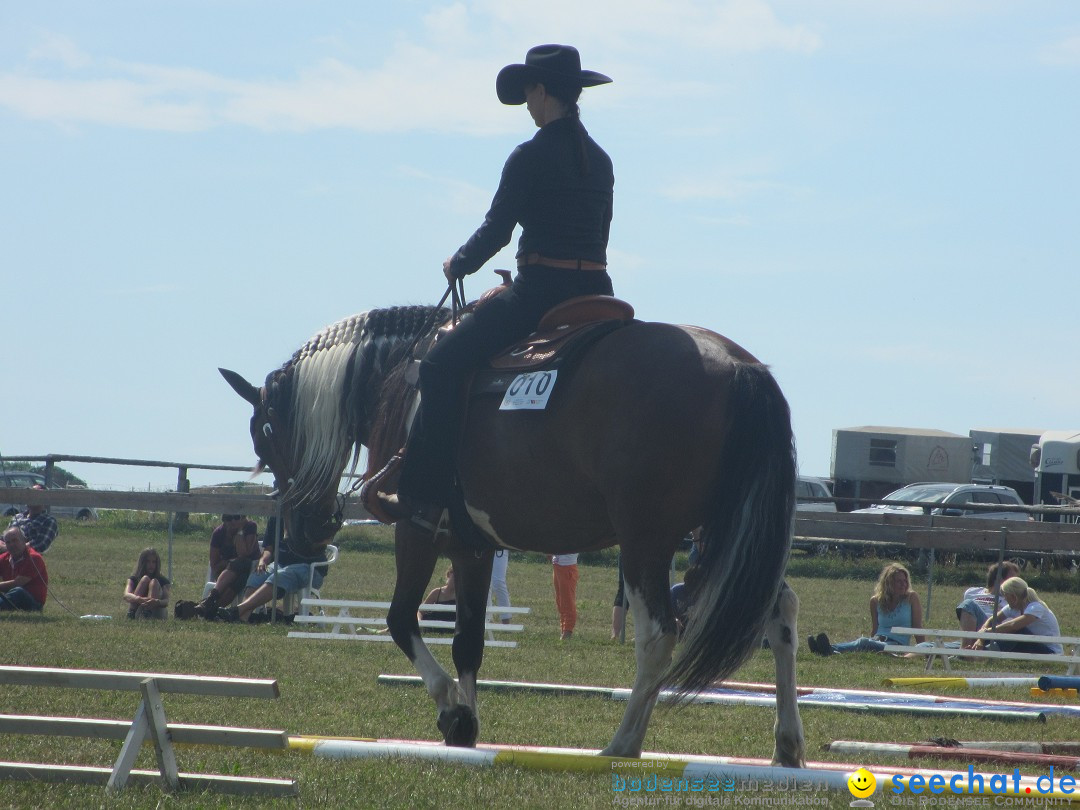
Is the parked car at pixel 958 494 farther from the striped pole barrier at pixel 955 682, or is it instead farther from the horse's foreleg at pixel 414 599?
the horse's foreleg at pixel 414 599

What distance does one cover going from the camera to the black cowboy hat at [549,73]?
597 centimetres

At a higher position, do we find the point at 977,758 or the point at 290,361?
the point at 290,361

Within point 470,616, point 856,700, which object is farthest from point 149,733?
point 856,700

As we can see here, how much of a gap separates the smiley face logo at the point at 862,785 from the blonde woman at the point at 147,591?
439 inches

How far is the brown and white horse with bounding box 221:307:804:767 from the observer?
4.93m

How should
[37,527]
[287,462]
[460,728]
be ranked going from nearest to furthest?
[460,728] → [287,462] → [37,527]

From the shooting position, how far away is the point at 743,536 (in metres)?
4.93

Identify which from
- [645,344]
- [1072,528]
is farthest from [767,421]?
[1072,528]

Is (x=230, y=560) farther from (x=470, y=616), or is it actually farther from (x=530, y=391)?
(x=530, y=391)

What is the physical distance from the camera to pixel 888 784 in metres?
4.43

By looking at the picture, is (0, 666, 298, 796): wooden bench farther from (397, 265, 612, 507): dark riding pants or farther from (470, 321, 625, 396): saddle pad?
(470, 321, 625, 396): saddle pad

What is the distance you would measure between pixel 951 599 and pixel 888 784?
18.6 meters

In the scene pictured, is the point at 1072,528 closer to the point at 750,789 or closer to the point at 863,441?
the point at 750,789

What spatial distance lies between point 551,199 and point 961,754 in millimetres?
3144
